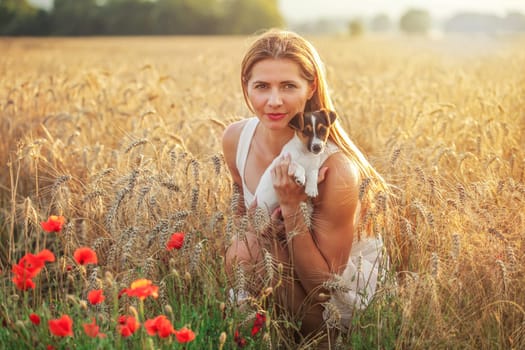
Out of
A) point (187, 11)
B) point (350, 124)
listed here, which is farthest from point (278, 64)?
point (187, 11)

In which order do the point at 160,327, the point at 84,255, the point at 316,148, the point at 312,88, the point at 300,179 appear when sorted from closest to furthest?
the point at 160,327
the point at 84,255
the point at 316,148
the point at 300,179
the point at 312,88

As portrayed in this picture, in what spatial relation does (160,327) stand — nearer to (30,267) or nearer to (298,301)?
(30,267)

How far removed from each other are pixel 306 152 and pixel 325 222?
1.28ft

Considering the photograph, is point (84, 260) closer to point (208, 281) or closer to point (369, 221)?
point (208, 281)

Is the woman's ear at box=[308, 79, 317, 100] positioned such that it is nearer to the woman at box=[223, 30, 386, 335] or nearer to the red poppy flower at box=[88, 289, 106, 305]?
the woman at box=[223, 30, 386, 335]

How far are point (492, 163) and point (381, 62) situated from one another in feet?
38.4

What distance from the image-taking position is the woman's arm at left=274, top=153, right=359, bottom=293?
308 cm

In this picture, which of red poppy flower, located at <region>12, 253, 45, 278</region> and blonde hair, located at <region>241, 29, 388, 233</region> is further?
blonde hair, located at <region>241, 29, 388, 233</region>

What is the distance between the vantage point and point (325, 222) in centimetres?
318

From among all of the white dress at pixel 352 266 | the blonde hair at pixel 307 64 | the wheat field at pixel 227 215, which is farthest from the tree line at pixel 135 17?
the blonde hair at pixel 307 64

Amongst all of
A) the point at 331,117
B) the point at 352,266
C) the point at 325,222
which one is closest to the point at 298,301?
the point at 352,266

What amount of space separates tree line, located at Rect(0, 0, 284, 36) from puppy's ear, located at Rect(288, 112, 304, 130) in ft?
162

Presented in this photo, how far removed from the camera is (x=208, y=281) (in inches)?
120

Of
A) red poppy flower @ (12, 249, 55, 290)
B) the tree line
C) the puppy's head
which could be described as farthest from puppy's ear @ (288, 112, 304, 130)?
the tree line
